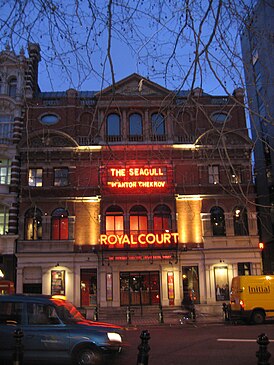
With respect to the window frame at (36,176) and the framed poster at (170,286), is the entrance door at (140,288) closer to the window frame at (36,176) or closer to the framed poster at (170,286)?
the framed poster at (170,286)

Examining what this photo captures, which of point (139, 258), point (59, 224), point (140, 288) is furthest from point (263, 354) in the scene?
point (59, 224)

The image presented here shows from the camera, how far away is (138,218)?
3108cm

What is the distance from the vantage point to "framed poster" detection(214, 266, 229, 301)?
2975cm

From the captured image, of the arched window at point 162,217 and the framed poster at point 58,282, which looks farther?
the arched window at point 162,217

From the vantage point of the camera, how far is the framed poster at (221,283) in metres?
29.8

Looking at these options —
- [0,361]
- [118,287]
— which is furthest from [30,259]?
[0,361]

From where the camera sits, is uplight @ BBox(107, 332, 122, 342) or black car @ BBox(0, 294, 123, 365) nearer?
black car @ BBox(0, 294, 123, 365)

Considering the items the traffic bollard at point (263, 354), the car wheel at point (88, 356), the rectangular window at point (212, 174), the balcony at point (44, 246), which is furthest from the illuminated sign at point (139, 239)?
the traffic bollard at point (263, 354)

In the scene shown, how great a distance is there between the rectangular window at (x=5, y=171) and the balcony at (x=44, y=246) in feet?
15.9

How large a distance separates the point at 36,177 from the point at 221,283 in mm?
15609

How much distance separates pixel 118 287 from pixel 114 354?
65.9 ft

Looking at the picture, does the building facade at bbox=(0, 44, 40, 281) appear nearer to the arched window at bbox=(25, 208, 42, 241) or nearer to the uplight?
the arched window at bbox=(25, 208, 42, 241)

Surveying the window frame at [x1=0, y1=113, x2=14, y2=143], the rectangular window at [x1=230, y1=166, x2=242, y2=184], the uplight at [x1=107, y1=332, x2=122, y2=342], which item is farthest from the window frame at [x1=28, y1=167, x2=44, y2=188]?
the uplight at [x1=107, y1=332, x2=122, y2=342]

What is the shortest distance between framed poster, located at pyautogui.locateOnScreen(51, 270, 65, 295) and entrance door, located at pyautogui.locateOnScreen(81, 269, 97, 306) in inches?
54.8
